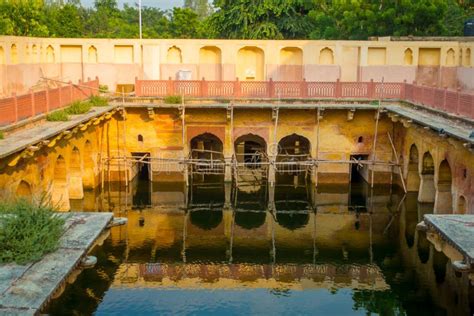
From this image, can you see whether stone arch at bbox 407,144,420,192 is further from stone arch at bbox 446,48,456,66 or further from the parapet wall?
stone arch at bbox 446,48,456,66

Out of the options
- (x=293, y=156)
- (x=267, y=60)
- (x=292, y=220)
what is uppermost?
(x=267, y=60)

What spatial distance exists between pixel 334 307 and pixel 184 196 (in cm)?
1087

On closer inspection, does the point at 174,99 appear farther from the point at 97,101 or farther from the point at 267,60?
the point at 267,60

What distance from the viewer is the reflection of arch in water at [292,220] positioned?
19938mm

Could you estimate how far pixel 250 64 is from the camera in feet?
97.7

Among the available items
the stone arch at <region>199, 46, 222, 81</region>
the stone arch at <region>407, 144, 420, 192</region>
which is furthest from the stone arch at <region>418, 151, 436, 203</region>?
the stone arch at <region>199, 46, 222, 81</region>

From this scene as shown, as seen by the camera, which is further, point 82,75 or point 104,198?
point 82,75

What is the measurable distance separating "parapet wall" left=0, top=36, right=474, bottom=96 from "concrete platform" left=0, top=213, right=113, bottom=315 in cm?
1772

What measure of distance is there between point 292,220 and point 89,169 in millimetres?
8293

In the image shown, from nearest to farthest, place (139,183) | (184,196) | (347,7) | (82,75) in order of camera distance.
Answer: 1. (184,196)
2. (139,183)
3. (82,75)
4. (347,7)

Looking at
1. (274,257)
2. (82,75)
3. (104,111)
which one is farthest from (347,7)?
(274,257)

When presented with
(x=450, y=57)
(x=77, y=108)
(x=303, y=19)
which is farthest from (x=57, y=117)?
(x=303, y=19)

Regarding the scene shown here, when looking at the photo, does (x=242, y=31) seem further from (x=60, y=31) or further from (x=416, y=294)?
(x=416, y=294)

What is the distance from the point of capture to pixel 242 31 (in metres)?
38.8
